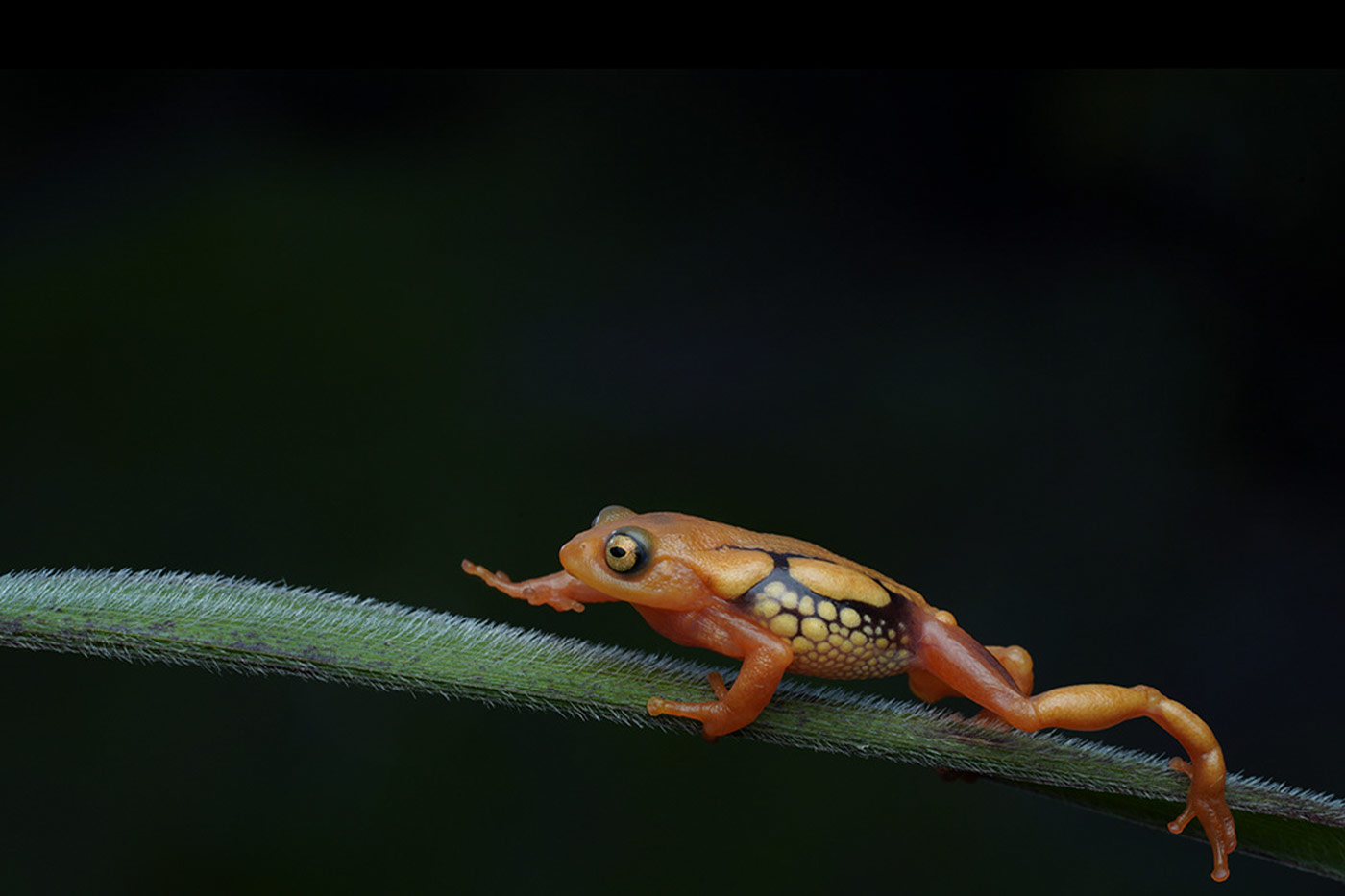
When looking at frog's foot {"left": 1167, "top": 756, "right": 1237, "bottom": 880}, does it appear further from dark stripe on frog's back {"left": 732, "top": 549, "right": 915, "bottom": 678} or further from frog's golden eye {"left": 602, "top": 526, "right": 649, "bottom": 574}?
frog's golden eye {"left": 602, "top": 526, "right": 649, "bottom": 574}

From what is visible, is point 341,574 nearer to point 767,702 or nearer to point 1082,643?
point 767,702

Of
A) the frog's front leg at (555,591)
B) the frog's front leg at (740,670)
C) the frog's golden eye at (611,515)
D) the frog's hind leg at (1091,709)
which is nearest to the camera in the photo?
the frog's front leg at (740,670)

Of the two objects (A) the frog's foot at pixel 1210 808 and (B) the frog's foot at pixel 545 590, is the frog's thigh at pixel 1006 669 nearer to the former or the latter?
(A) the frog's foot at pixel 1210 808

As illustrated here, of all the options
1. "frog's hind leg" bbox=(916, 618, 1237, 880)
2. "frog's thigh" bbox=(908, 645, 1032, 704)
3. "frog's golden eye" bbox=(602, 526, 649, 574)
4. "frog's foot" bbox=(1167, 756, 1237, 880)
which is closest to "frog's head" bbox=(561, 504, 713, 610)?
"frog's golden eye" bbox=(602, 526, 649, 574)

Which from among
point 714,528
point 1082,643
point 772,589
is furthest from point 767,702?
point 1082,643

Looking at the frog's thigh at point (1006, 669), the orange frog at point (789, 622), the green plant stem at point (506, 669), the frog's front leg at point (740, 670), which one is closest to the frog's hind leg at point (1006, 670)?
the frog's thigh at point (1006, 669)

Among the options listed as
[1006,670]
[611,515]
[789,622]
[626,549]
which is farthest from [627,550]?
[1006,670]

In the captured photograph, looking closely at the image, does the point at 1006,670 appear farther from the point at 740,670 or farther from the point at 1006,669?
the point at 740,670
